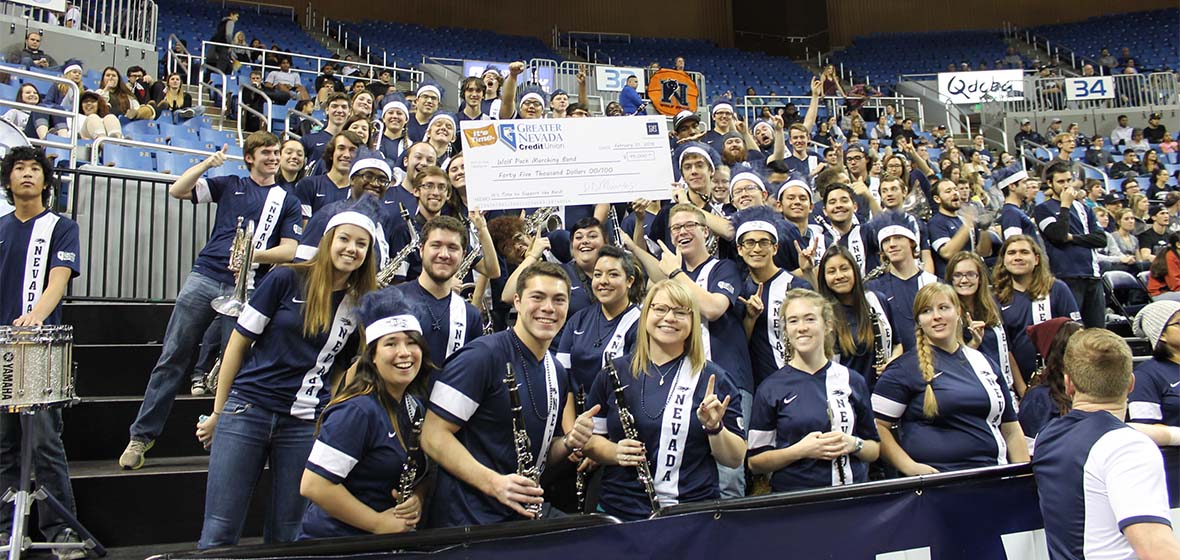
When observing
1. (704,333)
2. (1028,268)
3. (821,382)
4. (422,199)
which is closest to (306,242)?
(422,199)

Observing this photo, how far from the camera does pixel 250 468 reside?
3609 mm

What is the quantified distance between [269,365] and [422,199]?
6.65 ft

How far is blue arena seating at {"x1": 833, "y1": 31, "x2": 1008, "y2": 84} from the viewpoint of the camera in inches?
1058

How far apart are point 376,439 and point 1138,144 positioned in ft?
70.9

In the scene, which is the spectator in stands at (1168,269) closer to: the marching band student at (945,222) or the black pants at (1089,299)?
the black pants at (1089,299)

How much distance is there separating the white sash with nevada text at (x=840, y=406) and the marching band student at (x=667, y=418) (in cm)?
48

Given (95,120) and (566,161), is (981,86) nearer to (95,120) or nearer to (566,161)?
(566,161)

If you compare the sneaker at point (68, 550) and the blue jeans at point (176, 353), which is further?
the blue jeans at point (176, 353)

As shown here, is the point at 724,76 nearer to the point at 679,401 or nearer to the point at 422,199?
→ the point at 422,199

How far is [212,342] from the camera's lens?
5910 mm

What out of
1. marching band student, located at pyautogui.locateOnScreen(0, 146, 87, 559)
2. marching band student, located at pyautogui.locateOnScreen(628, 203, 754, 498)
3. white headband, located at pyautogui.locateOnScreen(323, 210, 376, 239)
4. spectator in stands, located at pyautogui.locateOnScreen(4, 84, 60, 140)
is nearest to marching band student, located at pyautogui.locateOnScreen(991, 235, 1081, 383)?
marching band student, located at pyautogui.locateOnScreen(628, 203, 754, 498)

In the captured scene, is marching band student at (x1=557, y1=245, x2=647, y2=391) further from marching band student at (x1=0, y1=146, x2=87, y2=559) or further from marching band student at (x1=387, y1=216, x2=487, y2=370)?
marching band student at (x1=0, y1=146, x2=87, y2=559)

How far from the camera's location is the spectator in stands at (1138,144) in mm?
19422

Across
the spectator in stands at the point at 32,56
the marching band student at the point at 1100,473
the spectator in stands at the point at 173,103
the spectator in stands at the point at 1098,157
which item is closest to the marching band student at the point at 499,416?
the marching band student at the point at 1100,473
